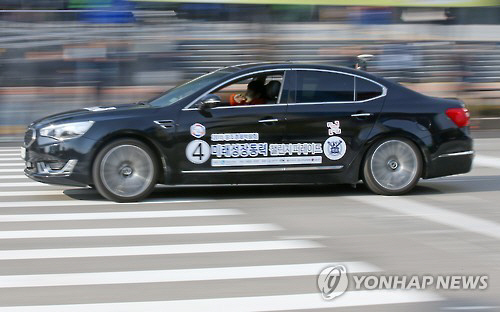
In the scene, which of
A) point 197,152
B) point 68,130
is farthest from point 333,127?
point 68,130

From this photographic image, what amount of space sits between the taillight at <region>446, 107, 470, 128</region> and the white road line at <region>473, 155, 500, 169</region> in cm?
296

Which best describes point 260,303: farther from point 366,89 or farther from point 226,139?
point 366,89

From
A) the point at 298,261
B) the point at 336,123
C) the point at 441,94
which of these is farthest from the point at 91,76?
the point at 298,261

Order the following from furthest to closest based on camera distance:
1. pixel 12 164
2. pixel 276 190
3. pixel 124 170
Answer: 1. pixel 12 164
2. pixel 276 190
3. pixel 124 170

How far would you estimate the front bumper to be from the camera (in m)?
9.40

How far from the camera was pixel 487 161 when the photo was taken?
13883 millimetres

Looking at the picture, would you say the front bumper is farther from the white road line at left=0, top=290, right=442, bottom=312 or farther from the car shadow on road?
the white road line at left=0, top=290, right=442, bottom=312

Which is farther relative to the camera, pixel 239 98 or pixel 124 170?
pixel 239 98

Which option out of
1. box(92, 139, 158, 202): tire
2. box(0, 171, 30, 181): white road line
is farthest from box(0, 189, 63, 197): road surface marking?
box(0, 171, 30, 181): white road line

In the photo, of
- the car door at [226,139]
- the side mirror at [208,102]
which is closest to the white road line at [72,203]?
the car door at [226,139]

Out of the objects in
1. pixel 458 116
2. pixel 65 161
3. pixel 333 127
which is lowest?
pixel 65 161

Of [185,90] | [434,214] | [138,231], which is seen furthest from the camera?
[185,90]

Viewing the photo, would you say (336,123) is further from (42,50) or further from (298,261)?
(42,50)
